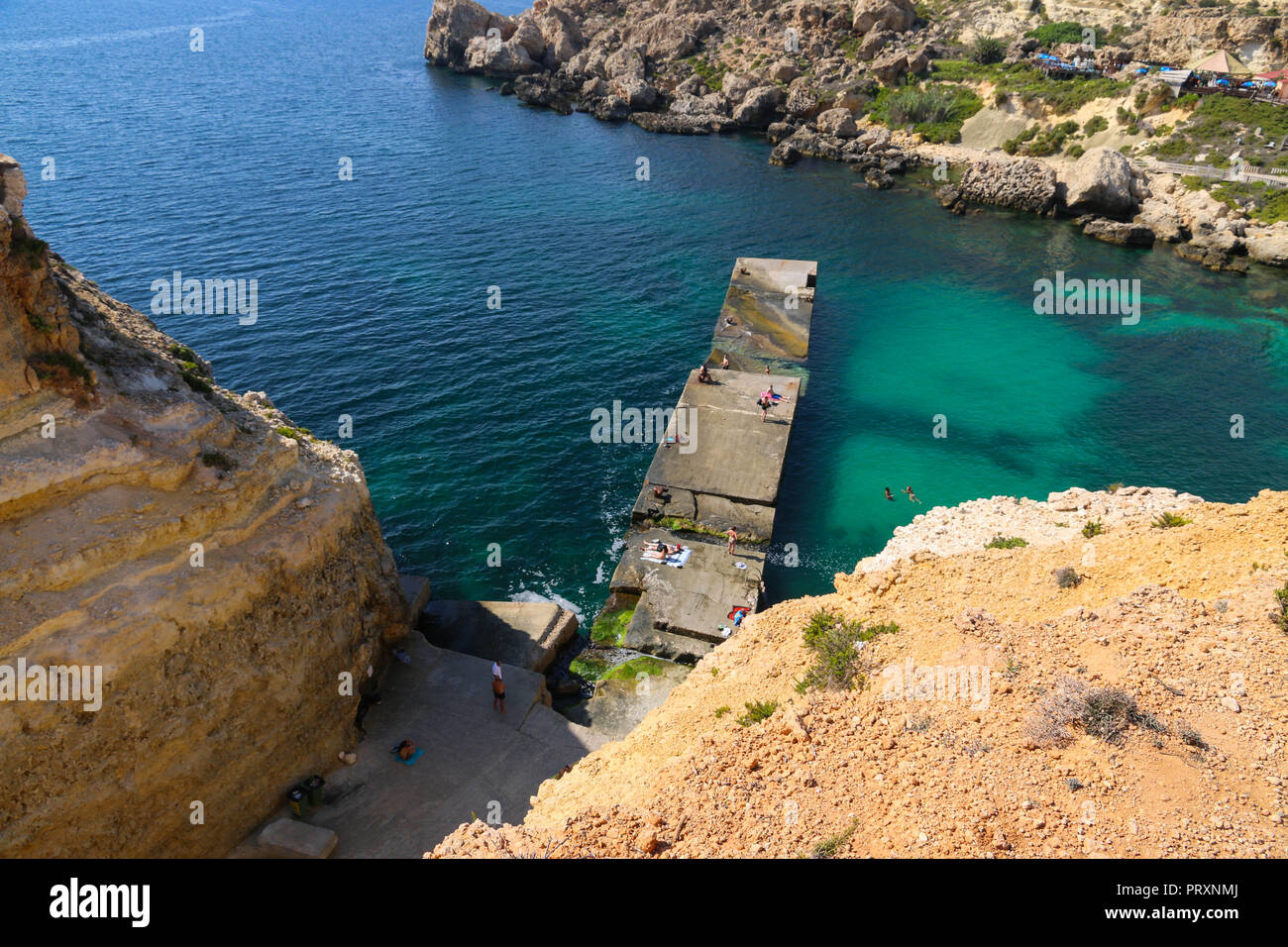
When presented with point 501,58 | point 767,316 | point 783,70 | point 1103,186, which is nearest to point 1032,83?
point 1103,186

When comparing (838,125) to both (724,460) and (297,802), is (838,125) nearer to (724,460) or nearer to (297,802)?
(724,460)

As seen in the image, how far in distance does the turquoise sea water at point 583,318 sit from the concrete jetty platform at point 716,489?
2207 millimetres

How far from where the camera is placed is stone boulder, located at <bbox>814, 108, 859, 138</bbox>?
8994 centimetres

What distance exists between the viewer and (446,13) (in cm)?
11862

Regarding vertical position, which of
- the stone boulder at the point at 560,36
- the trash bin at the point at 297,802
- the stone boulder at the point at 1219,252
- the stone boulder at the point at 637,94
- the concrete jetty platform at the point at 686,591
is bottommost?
the trash bin at the point at 297,802

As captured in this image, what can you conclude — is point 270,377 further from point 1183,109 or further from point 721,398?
point 1183,109

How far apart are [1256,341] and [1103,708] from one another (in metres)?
51.7

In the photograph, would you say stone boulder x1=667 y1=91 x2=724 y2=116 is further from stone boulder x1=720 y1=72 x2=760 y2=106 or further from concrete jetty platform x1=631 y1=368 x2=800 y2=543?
concrete jetty platform x1=631 y1=368 x2=800 y2=543

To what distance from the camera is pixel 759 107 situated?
311 ft

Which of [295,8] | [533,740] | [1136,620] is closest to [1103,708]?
[1136,620]

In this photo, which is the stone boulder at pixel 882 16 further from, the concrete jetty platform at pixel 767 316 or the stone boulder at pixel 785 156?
the concrete jetty platform at pixel 767 316

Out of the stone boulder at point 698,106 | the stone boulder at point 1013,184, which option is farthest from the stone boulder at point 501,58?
the stone boulder at point 1013,184

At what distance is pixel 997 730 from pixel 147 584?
20.1 m

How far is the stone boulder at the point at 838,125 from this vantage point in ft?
295
